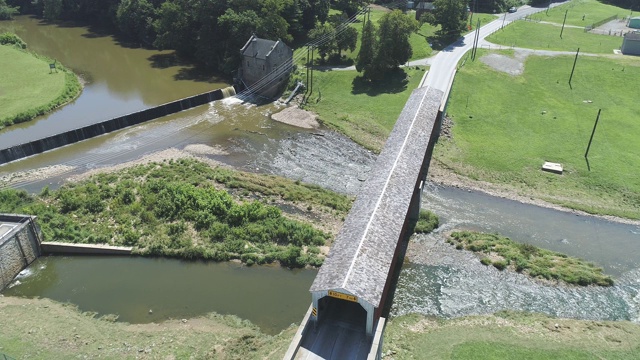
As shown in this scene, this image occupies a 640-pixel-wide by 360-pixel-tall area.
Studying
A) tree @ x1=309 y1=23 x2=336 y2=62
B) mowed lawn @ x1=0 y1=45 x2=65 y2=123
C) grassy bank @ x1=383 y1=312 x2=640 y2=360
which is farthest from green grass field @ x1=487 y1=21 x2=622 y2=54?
mowed lawn @ x1=0 y1=45 x2=65 y2=123

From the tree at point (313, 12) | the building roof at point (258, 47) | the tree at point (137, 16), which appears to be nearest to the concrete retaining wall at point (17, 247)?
the building roof at point (258, 47)

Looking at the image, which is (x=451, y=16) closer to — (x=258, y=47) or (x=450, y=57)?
(x=450, y=57)

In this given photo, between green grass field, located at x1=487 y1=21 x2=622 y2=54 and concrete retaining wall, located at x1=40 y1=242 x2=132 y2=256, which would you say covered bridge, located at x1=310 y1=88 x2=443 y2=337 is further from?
green grass field, located at x1=487 y1=21 x2=622 y2=54

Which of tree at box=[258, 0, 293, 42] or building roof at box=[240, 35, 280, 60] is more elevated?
tree at box=[258, 0, 293, 42]

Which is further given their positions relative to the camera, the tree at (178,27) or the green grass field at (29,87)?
the tree at (178,27)

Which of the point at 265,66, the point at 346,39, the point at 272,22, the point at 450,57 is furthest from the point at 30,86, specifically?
the point at 450,57

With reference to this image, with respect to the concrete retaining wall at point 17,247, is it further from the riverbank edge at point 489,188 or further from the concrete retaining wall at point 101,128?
Answer: the riverbank edge at point 489,188
